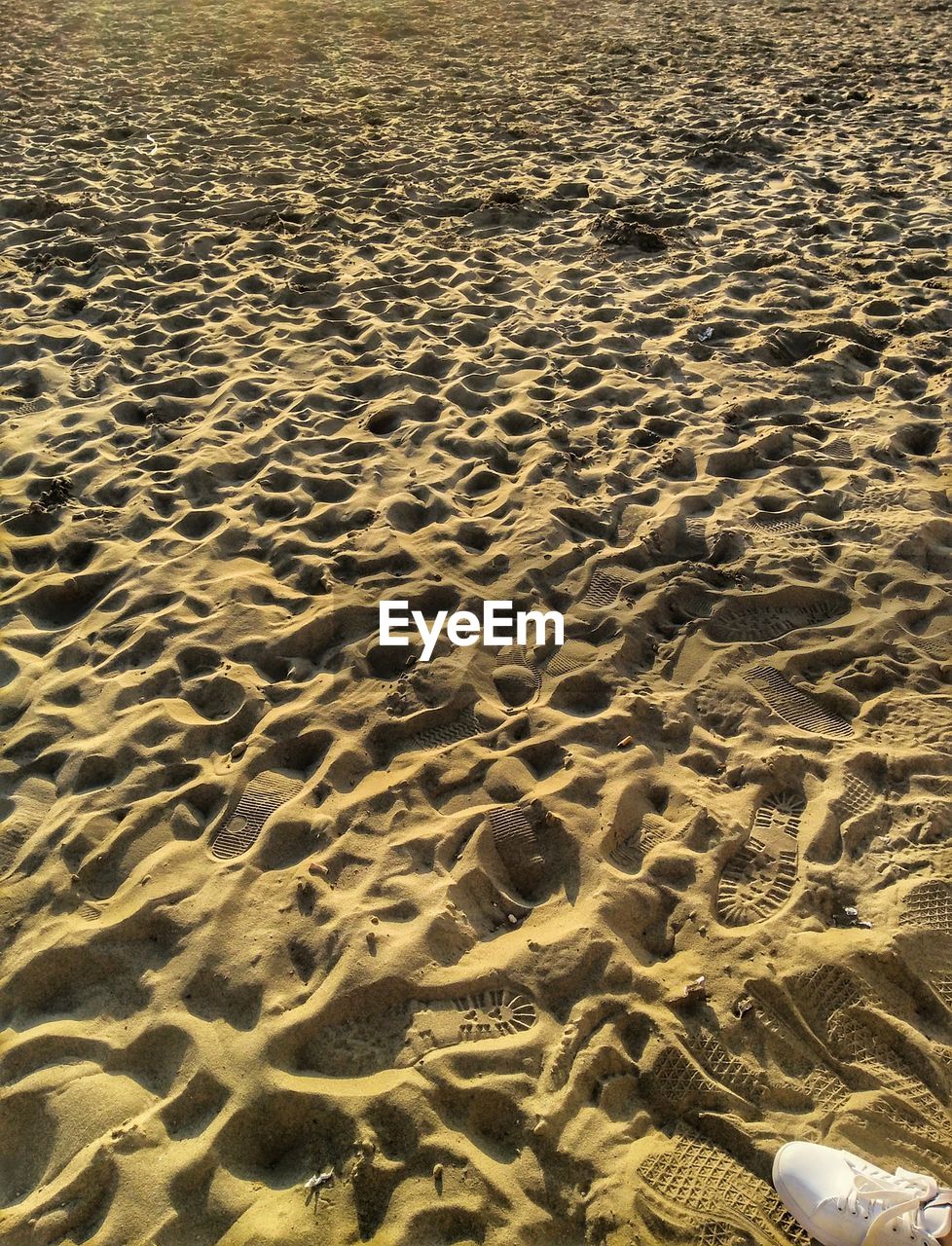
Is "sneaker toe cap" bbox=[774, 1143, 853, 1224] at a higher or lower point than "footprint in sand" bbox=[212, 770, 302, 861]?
lower

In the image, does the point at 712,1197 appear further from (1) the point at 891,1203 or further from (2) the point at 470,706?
(2) the point at 470,706

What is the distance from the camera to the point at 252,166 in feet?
26.4

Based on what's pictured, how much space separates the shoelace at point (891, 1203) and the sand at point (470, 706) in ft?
0.52

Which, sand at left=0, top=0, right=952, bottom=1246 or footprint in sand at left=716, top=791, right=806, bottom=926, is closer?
sand at left=0, top=0, right=952, bottom=1246

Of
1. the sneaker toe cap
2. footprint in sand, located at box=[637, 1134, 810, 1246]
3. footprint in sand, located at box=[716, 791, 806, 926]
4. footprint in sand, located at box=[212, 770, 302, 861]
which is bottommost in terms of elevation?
footprint in sand, located at box=[637, 1134, 810, 1246]

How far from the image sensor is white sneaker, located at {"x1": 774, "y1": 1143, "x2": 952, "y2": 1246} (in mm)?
2113

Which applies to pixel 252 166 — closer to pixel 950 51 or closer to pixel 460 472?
pixel 460 472

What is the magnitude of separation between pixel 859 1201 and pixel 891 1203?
8 centimetres

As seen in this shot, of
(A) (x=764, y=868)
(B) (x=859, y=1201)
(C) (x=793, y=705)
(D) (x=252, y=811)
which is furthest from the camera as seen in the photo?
(C) (x=793, y=705)

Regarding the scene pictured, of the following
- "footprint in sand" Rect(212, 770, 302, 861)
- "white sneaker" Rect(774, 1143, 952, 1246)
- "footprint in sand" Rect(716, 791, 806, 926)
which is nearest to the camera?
"white sneaker" Rect(774, 1143, 952, 1246)

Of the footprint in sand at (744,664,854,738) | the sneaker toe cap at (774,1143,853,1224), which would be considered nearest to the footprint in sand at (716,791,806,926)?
the footprint in sand at (744,664,854,738)

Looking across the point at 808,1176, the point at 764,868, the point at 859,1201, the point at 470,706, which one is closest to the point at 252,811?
the point at 470,706

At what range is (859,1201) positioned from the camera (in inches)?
84.1

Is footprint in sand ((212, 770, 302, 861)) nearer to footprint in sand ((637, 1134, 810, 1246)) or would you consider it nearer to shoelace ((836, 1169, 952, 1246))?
footprint in sand ((637, 1134, 810, 1246))
